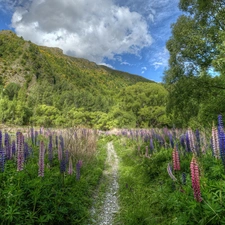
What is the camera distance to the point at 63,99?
62.1 meters

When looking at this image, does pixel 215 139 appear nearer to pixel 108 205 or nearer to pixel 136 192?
pixel 136 192

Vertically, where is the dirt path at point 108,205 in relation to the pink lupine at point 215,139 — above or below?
below

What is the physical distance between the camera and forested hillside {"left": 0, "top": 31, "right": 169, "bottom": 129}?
36.7 metres

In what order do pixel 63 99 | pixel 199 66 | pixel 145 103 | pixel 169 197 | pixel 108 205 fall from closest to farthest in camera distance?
pixel 169 197
pixel 108 205
pixel 199 66
pixel 145 103
pixel 63 99

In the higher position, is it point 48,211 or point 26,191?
point 26,191

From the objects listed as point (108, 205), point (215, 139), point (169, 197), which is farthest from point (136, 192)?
point (215, 139)

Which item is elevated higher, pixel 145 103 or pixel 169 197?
pixel 145 103

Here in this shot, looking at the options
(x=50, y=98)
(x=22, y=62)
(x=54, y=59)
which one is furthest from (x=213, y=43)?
(x=54, y=59)

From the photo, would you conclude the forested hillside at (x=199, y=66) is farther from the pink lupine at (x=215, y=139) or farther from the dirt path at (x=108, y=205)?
the pink lupine at (x=215, y=139)

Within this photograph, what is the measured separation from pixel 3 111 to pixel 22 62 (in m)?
61.5

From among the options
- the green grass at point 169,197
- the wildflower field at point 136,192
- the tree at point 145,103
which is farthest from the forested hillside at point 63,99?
the wildflower field at point 136,192

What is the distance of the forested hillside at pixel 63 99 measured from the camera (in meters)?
36.7

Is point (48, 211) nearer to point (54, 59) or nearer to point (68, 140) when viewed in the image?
point (68, 140)

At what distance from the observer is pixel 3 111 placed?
130 feet
